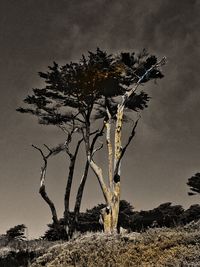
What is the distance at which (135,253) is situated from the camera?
9.55 metres

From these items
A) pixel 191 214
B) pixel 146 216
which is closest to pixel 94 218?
pixel 146 216

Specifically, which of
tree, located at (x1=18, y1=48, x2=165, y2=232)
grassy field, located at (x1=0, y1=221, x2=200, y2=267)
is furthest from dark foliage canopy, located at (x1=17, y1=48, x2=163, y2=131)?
grassy field, located at (x1=0, y1=221, x2=200, y2=267)

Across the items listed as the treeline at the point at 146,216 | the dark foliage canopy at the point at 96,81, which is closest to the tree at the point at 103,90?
the dark foliage canopy at the point at 96,81

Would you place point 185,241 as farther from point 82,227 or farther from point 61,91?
point 82,227

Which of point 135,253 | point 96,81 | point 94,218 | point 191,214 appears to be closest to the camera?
point 135,253

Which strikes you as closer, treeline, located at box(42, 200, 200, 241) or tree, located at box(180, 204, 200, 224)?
tree, located at box(180, 204, 200, 224)

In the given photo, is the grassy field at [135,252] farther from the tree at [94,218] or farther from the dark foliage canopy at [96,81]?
the tree at [94,218]

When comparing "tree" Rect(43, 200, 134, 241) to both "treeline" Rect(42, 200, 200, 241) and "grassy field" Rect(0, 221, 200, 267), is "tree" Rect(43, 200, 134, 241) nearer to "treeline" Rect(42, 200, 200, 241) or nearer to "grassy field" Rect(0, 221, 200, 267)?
"treeline" Rect(42, 200, 200, 241)

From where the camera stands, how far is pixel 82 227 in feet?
135

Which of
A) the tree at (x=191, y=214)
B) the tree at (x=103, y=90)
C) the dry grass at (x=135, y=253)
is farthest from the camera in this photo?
the tree at (x=191, y=214)

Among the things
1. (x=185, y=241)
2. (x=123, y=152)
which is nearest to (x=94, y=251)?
A: (x=185, y=241)

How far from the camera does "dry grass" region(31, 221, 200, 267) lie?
881 centimetres

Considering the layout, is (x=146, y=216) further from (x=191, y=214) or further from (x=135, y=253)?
(x=135, y=253)

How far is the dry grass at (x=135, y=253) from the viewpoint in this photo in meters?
8.81
